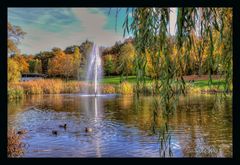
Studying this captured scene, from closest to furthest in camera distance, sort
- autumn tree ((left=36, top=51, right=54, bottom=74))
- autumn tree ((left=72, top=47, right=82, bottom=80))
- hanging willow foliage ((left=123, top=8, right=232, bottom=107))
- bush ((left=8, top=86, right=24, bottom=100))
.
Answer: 1. hanging willow foliage ((left=123, top=8, right=232, bottom=107))
2. bush ((left=8, top=86, right=24, bottom=100))
3. autumn tree ((left=72, top=47, right=82, bottom=80))
4. autumn tree ((left=36, top=51, right=54, bottom=74))

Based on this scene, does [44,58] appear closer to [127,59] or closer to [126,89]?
[126,89]

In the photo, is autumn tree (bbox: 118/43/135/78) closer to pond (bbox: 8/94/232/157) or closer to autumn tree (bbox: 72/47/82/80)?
pond (bbox: 8/94/232/157)

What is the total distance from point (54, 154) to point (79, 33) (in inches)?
1306

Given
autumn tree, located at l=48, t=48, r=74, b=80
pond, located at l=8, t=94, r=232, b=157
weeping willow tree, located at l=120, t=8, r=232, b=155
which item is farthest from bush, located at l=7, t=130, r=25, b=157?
autumn tree, located at l=48, t=48, r=74, b=80

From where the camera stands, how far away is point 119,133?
24.1 feet

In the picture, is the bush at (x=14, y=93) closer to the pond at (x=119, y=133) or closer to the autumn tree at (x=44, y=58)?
the pond at (x=119, y=133)

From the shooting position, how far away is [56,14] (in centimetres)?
4009

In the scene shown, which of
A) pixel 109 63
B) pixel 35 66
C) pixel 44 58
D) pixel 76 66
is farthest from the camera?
pixel 44 58

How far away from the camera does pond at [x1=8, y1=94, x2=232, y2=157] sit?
229 inches

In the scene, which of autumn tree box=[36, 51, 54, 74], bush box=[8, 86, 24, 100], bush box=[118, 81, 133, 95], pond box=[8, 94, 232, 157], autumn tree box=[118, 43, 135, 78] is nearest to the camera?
autumn tree box=[118, 43, 135, 78]

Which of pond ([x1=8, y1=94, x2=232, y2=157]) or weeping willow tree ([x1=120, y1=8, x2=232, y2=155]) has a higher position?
weeping willow tree ([x1=120, y1=8, x2=232, y2=155])

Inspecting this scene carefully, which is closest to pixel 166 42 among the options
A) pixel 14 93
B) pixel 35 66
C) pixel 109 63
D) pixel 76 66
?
pixel 14 93
